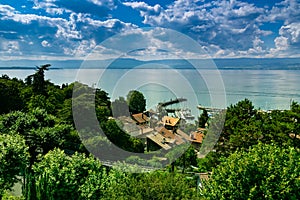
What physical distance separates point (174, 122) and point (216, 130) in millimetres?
6598

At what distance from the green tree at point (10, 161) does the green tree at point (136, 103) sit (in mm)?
8939

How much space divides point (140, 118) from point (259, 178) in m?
12.4

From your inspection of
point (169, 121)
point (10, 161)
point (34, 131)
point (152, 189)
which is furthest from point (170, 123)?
point (152, 189)

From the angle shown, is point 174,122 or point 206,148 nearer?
point 206,148

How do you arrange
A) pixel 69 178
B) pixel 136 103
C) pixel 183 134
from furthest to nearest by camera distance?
pixel 136 103, pixel 183 134, pixel 69 178

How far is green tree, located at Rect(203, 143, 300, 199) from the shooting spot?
6.91 m

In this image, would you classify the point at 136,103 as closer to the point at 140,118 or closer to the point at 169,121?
the point at 140,118

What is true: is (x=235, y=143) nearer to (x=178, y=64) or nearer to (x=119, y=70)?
(x=178, y=64)

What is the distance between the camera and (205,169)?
14391 millimetres

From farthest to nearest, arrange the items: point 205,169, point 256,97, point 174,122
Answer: point 256,97, point 174,122, point 205,169

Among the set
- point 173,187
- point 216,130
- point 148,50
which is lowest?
point 173,187

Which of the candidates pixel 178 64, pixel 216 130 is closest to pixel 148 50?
pixel 178 64

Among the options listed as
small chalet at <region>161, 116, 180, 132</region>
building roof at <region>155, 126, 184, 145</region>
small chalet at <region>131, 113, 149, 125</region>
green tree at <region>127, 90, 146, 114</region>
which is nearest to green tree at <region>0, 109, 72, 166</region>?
small chalet at <region>131, 113, 149, 125</region>

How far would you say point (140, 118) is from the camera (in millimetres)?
19141
